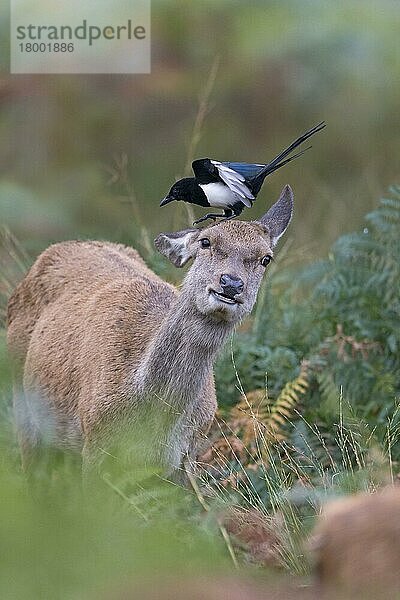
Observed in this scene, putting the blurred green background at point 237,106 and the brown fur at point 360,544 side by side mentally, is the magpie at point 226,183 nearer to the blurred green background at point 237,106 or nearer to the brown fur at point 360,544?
the brown fur at point 360,544

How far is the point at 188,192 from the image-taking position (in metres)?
5.41

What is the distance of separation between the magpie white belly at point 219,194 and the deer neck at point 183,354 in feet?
1.50

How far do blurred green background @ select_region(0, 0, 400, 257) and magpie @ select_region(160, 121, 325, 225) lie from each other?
5.32 meters

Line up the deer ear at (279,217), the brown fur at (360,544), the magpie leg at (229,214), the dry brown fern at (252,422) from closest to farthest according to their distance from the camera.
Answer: the brown fur at (360,544), the magpie leg at (229,214), the deer ear at (279,217), the dry brown fern at (252,422)

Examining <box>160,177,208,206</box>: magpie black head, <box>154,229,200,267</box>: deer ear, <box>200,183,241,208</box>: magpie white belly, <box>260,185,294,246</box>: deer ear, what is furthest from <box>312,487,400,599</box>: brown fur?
<box>260,185,294,246</box>: deer ear

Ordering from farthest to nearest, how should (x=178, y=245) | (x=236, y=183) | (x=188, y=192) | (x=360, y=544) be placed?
1. (x=178, y=245)
2. (x=188, y=192)
3. (x=236, y=183)
4. (x=360, y=544)

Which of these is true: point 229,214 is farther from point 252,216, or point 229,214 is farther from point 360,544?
point 252,216

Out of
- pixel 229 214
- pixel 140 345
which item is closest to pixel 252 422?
pixel 140 345

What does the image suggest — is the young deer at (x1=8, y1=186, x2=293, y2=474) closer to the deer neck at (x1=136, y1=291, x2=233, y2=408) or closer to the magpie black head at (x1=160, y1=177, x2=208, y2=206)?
the deer neck at (x1=136, y1=291, x2=233, y2=408)

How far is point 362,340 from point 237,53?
683cm

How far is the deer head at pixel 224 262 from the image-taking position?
5234mm

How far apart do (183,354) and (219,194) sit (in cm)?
73

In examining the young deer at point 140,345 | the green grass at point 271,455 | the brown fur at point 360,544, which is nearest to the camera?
the green grass at point 271,455

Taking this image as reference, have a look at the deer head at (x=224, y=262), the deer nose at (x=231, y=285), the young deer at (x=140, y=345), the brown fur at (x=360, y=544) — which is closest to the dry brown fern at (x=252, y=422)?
the young deer at (x=140, y=345)
